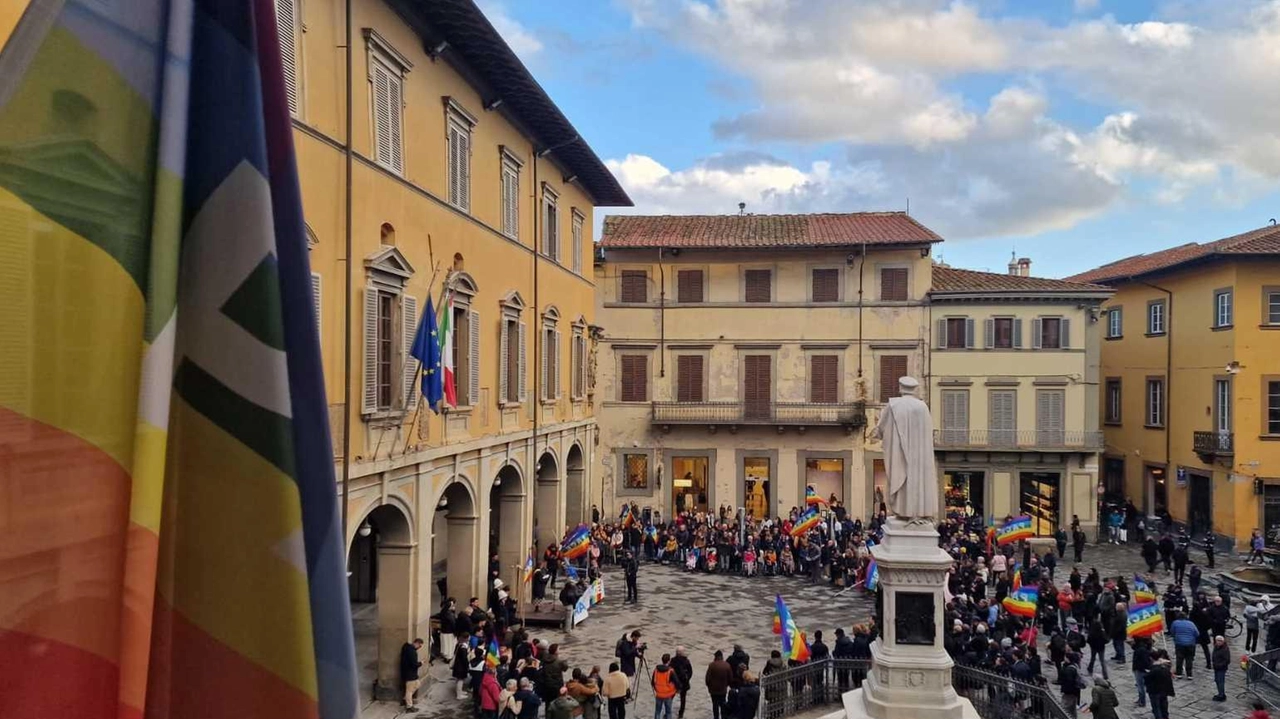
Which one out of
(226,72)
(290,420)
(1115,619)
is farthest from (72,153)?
(1115,619)

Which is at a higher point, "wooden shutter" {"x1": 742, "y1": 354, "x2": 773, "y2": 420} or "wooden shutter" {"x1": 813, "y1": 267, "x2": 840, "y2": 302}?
"wooden shutter" {"x1": 813, "y1": 267, "x2": 840, "y2": 302}

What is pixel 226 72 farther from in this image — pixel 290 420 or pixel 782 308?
pixel 782 308

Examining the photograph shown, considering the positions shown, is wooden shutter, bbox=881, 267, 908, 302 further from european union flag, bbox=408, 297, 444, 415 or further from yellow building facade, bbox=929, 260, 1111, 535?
european union flag, bbox=408, 297, 444, 415

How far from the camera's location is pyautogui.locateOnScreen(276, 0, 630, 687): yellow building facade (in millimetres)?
13477

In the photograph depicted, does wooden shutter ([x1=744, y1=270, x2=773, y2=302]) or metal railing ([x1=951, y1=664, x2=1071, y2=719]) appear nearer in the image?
metal railing ([x1=951, y1=664, x2=1071, y2=719])

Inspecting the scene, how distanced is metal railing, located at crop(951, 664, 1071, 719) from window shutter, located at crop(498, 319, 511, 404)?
11.8 m

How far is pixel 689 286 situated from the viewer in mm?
36812

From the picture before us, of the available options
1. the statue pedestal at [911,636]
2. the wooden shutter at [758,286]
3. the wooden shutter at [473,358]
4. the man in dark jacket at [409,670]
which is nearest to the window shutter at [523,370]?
the wooden shutter at [473,358]

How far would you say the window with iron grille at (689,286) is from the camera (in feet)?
121

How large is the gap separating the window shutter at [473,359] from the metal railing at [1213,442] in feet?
92.7

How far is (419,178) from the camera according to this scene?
1667cm

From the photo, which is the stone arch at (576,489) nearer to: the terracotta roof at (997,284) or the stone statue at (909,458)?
the terracotta roof at (997,284)

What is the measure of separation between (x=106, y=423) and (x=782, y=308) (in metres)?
35.6

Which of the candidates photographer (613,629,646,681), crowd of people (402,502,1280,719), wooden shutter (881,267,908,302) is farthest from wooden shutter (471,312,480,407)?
wooden shutter (881,267,908,302)
